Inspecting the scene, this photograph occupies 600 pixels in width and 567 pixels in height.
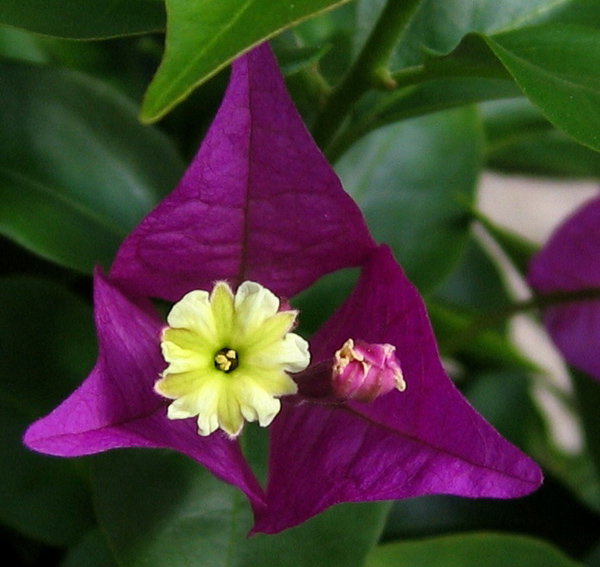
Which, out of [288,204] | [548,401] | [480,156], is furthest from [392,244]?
[548,401]

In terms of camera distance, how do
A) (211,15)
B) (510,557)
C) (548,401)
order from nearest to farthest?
(211,15), (510,557), (548,401)

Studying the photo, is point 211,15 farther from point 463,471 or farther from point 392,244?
point 392,244

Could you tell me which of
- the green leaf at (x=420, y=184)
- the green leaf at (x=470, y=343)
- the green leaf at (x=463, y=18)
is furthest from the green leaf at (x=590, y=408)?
the green leaf at (x=463, y=18)

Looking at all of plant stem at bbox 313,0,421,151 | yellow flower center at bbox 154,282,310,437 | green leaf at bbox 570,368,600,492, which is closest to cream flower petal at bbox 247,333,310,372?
yellow flower center at bbox 154,282,310,437

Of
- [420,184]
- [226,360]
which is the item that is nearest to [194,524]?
[226,360]

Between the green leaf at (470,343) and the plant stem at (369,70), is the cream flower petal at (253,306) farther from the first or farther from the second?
the green leaf at (470,343)

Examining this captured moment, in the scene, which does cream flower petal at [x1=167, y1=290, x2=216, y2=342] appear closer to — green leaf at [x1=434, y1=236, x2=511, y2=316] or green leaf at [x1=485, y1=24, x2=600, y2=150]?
green leaf at [x1=485, y1=24, x2=600, y2=150]
